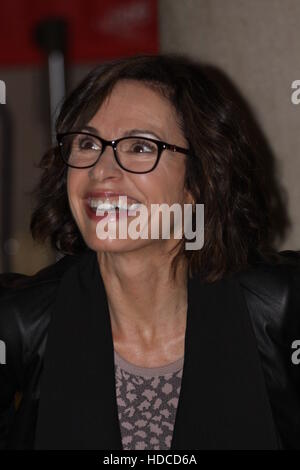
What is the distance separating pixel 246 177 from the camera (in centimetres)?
173

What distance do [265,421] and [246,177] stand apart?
1.89 ft

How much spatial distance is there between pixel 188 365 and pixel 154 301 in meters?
0.18

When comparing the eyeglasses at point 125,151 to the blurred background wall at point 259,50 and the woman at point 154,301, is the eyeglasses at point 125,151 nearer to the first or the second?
the woman at point 154,301

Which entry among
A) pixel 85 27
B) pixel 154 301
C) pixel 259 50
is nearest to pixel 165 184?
pixel 154 301

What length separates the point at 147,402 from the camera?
1.57 meters

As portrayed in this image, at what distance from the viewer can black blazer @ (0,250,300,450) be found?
154 centimetres

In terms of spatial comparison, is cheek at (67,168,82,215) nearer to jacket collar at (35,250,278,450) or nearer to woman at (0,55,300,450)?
woman at (0,55,300,450)

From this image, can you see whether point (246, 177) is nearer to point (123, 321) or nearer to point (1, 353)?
point (123, 321)

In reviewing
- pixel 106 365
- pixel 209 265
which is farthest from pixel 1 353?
pixel 209 265

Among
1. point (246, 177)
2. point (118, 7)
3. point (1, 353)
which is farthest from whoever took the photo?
point (118, 7)

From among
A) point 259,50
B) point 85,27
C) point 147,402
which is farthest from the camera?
point 85,27

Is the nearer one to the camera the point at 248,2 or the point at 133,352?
the point at 133,352

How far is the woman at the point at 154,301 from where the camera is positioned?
1517 millimetres

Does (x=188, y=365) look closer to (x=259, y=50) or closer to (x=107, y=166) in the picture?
(x=107, y=166)
